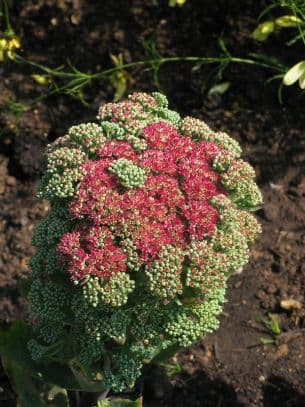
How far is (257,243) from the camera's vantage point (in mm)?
3203

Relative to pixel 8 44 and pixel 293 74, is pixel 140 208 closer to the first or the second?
pixel 293 74

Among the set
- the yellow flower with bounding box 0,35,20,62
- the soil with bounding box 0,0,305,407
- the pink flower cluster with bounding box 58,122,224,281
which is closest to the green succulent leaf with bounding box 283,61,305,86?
the soil with bounding box 0,0,305,407

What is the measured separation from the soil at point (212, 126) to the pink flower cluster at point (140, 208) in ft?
3.47

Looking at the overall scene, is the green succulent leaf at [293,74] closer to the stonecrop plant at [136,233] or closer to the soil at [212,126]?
the soil at [212,126]

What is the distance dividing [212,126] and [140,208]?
170 cm

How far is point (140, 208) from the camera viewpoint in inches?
74.8

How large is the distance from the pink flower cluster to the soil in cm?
106

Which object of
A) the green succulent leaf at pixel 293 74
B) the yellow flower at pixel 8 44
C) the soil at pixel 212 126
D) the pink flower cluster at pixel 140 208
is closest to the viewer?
the pink flower cluster at pixel 140 208

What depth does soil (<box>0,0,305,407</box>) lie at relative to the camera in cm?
287

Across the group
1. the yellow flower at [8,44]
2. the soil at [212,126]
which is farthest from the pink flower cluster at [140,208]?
the yellow flower at [8,44]

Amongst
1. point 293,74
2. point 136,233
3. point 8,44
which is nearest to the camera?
point 136,233

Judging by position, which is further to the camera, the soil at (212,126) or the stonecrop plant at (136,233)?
the soil at (212,126)

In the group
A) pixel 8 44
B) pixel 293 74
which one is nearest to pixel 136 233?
pixel 293 74

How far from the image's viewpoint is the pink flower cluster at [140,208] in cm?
188
